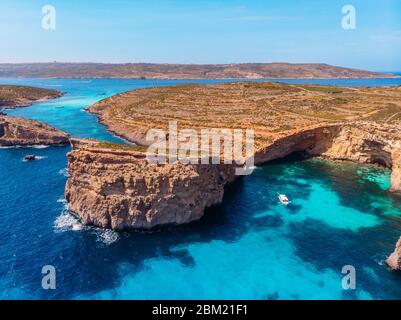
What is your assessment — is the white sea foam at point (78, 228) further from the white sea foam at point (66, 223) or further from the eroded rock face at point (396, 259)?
the eroded rock face at point (396, 259)

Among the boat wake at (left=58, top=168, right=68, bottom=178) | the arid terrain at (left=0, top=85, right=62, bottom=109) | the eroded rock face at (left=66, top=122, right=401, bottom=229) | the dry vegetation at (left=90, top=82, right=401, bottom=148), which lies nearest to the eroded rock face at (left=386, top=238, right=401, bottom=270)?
the eroded rock face at (left=66, top=122, right=401, bottom=229)

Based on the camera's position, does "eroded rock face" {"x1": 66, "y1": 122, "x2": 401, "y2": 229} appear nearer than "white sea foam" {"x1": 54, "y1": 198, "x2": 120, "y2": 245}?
No

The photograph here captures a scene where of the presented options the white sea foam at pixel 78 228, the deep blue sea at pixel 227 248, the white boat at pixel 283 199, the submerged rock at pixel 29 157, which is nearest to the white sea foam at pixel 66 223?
the white sea foam at pixel 78 228

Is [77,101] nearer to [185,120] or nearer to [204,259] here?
[185,120]

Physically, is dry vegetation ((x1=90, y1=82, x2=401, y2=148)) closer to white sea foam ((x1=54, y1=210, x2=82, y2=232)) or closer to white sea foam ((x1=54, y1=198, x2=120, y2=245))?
white sea foam ((x1=54, y1=198, x2=120, y2=245))

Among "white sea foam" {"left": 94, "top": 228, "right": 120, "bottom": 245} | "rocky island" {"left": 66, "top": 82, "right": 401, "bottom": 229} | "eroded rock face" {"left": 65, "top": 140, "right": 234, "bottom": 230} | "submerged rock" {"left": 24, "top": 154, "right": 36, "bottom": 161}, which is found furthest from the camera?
"submerged rock" {"left": 24, "top": 154, "right": 36, "bottom": 161}

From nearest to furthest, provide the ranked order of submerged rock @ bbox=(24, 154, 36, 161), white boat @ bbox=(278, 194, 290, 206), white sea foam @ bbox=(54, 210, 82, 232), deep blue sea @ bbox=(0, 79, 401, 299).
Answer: deep blue sea @ bbox=(0, 79, 401, 299) → white sea foam @ bbox=(54, 210, 82, 232) → white boat @ bbox=(278, 194, 290, 206) → submerged rock @ bbox=(24, 154, 36, 161)

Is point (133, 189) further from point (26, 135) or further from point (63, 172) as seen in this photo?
point (26, 135)
